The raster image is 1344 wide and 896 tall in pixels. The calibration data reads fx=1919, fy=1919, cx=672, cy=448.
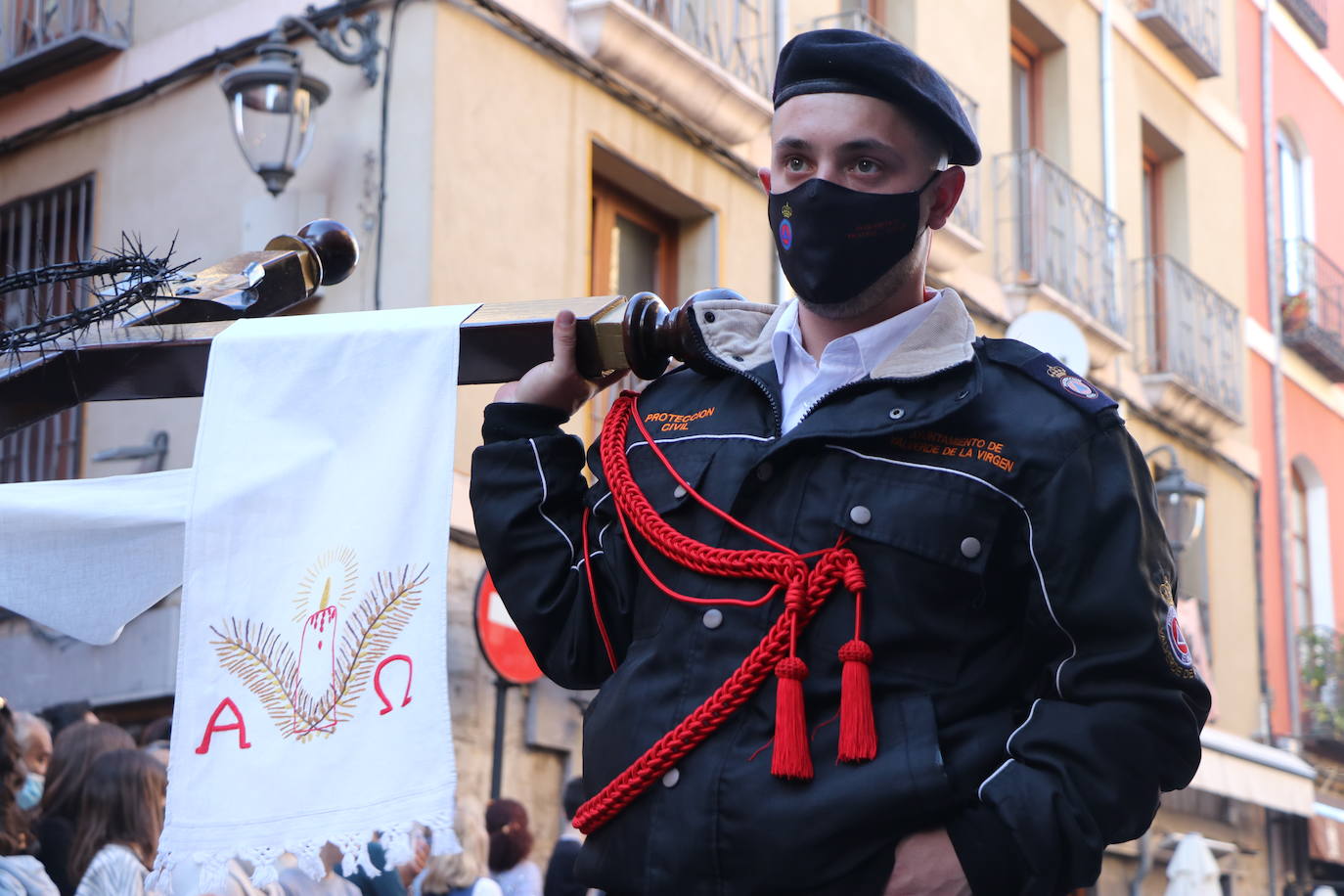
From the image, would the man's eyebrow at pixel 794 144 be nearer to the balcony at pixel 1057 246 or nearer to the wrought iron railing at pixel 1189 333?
the balcony at pixel 1057 246

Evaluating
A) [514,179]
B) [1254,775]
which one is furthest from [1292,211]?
[514,179]

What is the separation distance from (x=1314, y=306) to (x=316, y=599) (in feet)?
59.7

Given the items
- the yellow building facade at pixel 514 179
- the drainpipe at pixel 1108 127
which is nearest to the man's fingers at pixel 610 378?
the yellow building facade at pixel 514 179

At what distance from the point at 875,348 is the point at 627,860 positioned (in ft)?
2.36

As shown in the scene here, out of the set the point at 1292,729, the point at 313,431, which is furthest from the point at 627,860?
the point at 1292,729

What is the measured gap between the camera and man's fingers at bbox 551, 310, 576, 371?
8.16 feet

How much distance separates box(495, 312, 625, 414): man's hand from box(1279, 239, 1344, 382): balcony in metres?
17.4

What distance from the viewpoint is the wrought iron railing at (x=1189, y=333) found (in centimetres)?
1639

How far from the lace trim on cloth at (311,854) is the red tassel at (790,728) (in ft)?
1.26

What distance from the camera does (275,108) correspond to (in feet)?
28.7

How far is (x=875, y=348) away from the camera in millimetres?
2469

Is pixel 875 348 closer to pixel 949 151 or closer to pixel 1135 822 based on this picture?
pixel 949 151

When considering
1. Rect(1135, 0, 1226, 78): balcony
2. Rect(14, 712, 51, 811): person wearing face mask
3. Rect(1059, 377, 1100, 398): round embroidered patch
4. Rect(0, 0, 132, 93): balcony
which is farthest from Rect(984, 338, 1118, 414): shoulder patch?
Rect(1135, 0, 1226, 78): balcony

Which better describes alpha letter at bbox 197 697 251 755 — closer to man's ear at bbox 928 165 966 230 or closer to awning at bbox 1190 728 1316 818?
man's ear at bbox 928 165 966 230
